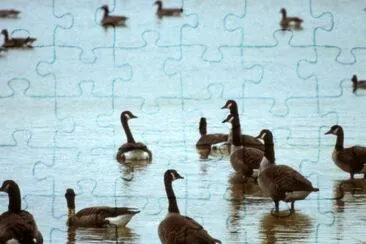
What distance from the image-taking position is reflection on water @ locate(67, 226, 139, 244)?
456 inches

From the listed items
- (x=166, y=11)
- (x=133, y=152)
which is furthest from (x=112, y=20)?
(x=133, y=152)

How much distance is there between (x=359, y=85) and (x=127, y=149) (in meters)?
6.22

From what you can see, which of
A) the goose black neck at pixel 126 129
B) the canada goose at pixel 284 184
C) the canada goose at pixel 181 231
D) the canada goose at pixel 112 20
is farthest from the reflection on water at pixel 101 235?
the canada goose at pixel 112 20

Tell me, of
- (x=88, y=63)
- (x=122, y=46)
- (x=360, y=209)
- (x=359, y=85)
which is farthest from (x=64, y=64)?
(x=360, y=209)

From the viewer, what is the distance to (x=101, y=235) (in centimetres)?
1176

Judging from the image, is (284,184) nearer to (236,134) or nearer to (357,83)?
(236,134)

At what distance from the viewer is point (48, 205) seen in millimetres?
12812

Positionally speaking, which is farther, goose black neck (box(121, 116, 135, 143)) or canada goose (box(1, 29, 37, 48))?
canada goose (box(1, 29, 37, 48))

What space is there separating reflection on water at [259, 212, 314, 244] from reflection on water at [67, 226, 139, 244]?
112 centimetres

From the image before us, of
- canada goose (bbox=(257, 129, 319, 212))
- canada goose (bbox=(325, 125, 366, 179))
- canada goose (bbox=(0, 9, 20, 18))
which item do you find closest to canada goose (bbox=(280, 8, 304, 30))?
canada goose (bbox=(0, 9, 20, 18))

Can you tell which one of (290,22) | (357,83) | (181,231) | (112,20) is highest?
(112,20)
